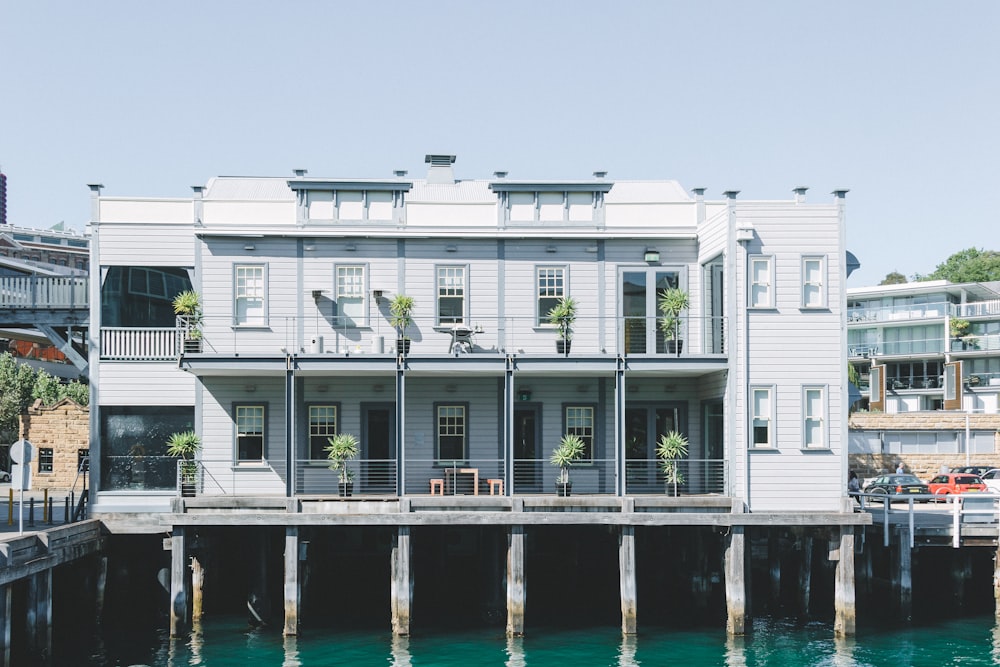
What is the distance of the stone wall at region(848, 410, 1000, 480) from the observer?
5162 centimetres

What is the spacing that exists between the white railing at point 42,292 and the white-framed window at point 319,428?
23.6 feet

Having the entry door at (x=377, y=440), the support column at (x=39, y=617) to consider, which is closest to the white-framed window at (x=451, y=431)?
the entry door at (x=377, y=440)

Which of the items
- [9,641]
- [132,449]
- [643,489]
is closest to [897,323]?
[643,489]

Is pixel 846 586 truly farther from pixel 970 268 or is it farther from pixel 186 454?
pixel 970 268

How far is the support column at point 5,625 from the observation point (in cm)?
1914

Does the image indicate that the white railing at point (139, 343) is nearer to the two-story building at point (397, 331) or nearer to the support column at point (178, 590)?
the two-story building at point (397, 331)

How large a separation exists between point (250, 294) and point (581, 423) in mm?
9077

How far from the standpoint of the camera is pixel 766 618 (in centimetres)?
2538

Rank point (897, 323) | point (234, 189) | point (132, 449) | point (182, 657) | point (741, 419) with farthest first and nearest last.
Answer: point (897, 323)
point (234, 189)
point (132, 449)
point (741, 419)
point (182, 657)

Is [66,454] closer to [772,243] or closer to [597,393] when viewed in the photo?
[597,393]

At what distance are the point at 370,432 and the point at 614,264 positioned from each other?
25.0ft

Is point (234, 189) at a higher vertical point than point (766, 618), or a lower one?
higher

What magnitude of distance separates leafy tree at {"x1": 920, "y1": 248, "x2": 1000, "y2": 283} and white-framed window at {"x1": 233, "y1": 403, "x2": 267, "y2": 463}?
7371 centimetres

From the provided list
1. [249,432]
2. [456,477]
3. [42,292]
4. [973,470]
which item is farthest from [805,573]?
[973,470]
